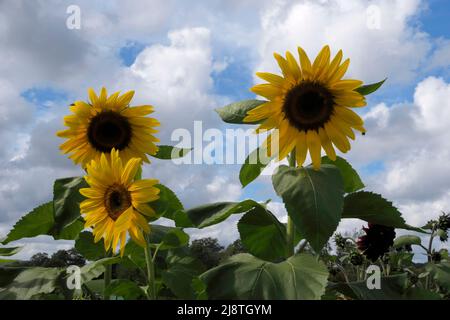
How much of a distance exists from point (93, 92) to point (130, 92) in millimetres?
205

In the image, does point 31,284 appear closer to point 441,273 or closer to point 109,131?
point 109,131

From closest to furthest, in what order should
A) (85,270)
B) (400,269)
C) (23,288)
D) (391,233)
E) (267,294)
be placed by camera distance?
(267,294), (85,270), (23,288), (391,233), (400,269)

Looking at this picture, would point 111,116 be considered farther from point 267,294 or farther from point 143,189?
point 267,294

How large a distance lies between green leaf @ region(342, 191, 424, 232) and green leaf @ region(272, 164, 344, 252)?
0.93 ft

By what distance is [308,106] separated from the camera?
2.51 meters

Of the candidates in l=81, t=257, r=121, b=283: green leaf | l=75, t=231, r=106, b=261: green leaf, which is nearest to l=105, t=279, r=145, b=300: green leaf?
l=81, t=257, r=121, b=283: green leaf

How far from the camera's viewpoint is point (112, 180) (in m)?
2.44

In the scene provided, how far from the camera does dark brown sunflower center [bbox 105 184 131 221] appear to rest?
2393 mm

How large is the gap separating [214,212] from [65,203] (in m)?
0.77

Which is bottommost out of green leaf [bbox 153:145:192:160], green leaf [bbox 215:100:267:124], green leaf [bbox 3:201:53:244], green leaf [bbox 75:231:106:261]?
green leaf [bbox 75:231:106:261]

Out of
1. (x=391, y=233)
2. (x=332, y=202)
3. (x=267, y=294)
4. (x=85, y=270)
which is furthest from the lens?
(x=391, y=233)

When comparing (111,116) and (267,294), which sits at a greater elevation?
(111,116)

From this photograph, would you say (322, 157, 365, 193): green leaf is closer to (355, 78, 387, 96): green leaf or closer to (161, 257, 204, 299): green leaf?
(355, 78, 387, 96): green leaf

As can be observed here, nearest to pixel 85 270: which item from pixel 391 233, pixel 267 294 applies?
pixel 267 294
